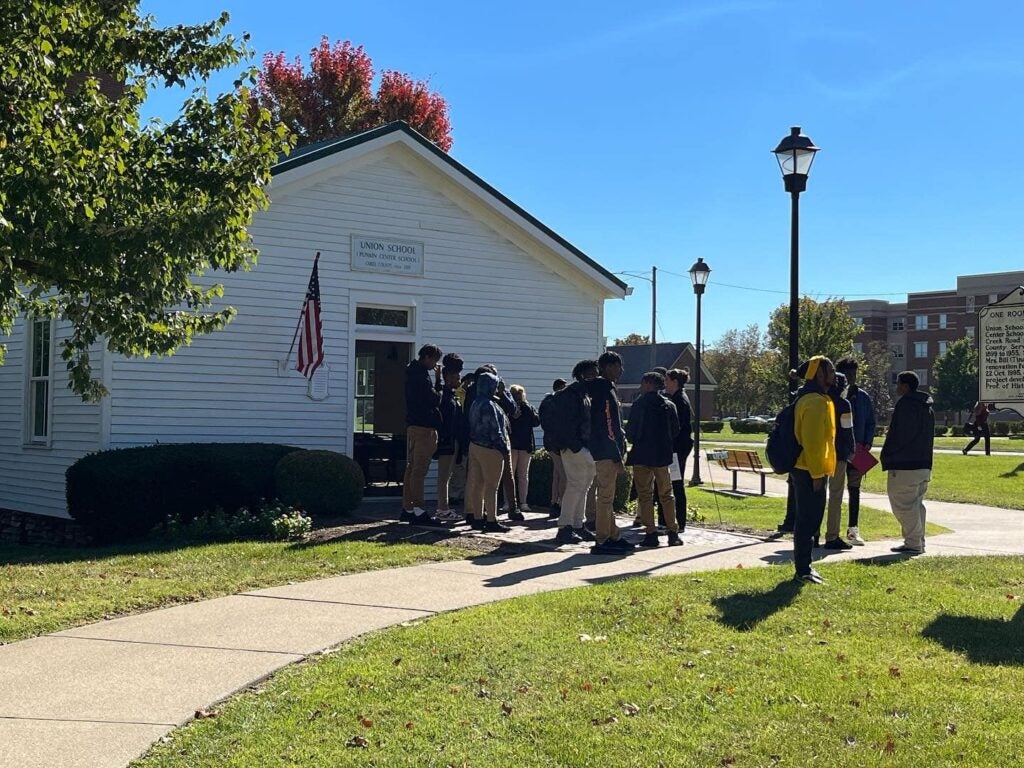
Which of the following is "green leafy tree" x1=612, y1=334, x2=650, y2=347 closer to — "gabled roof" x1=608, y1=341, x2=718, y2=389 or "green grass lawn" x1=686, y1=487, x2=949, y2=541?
"gabled roof" x1=608, y1=341, x2=718, y2=389

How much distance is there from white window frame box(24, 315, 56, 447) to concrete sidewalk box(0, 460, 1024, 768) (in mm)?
7883

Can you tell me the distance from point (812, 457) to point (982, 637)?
220 centimetres

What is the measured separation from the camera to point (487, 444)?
11414 mm

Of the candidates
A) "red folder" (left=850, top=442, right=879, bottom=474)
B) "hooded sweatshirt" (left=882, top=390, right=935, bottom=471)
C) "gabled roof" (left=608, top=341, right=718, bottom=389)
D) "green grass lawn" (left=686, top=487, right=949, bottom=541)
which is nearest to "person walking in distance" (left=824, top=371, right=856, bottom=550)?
"red folder" (left=850, top=442, right=879, bottom=474)

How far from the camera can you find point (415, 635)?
6715 millimetres

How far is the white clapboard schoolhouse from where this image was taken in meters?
13.9

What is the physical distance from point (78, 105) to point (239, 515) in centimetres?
471

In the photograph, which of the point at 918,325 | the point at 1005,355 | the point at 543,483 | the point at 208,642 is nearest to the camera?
the point at 208,642

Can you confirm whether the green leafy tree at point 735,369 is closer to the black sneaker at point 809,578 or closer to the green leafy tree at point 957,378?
the green leafy tree at point 957,378

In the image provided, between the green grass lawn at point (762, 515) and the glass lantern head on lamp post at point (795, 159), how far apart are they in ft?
14.2

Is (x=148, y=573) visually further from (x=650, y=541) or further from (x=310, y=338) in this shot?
(x=310, y=338)

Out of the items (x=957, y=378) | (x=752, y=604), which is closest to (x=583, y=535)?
(x=752, y=604)

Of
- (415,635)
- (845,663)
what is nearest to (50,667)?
(415,635)

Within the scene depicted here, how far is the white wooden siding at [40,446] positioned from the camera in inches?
551
